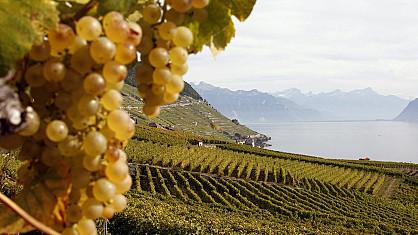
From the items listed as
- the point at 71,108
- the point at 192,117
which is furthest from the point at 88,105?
the point at 192,117

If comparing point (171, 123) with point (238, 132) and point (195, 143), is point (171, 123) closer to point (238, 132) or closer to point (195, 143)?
point (238, 132)

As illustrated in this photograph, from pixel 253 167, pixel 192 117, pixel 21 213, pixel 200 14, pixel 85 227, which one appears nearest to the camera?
pixel 21 213

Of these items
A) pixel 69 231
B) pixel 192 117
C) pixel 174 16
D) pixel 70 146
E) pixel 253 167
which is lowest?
pixel 253 167

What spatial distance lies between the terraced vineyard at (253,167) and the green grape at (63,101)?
29.6 m

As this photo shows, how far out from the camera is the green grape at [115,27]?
1.80ft

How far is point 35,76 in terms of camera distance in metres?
0.56

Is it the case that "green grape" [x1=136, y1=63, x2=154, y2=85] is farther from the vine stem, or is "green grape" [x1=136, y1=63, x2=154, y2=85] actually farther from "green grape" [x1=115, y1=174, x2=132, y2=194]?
the vine stem

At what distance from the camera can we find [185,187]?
26.3 metres

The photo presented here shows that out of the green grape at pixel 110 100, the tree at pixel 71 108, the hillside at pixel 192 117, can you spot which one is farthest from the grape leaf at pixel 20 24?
the hillside at pixel 192 117

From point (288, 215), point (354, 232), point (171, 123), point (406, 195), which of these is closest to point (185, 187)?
point (288, 215)

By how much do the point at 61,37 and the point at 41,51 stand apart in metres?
0.03

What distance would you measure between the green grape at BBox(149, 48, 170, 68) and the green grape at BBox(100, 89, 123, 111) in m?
0.08

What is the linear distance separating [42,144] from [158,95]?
0.17 metres

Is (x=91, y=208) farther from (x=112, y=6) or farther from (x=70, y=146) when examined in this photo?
(x=112, y=6)
